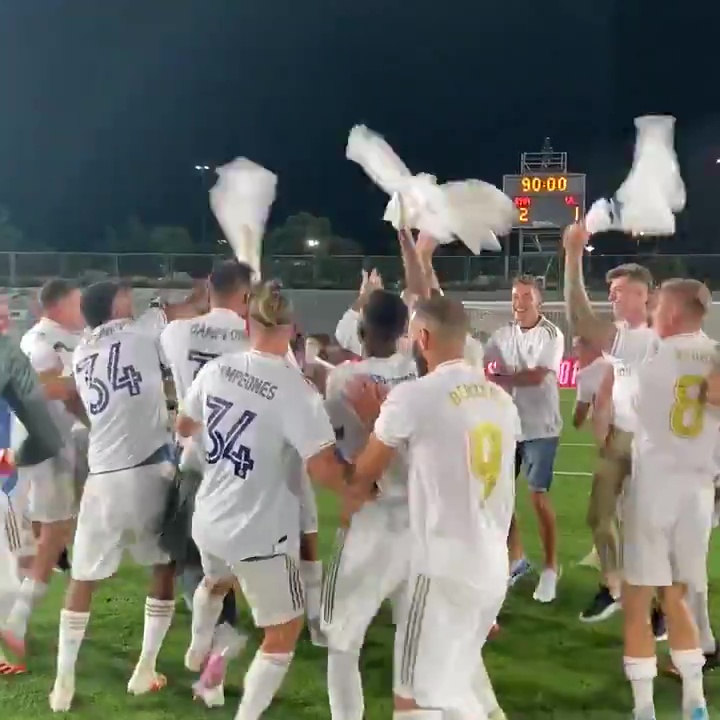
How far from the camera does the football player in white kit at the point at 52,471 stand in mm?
4902

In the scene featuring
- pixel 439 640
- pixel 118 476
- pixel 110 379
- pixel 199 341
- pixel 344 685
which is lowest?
pixel 344 685

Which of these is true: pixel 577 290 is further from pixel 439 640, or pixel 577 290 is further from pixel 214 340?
pixel 439 640

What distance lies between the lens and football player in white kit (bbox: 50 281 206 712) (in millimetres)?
4133

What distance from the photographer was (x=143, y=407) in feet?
14.1

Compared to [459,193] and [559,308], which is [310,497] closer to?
[459,193]

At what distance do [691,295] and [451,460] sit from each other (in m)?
1.44

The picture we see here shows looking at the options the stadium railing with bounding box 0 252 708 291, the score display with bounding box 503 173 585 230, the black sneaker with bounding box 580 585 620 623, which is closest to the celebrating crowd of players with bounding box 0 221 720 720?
the black sneaker with bounding box 580 585 620 623

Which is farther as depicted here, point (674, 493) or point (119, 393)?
point (119, 393)

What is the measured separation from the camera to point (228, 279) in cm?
427

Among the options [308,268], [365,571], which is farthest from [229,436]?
[308,268]

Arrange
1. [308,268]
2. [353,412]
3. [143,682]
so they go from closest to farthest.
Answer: [353,412], [143,682], [308,268]

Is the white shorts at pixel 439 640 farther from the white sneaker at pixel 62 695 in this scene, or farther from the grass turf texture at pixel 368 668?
the white sneaker at pixel 62 695

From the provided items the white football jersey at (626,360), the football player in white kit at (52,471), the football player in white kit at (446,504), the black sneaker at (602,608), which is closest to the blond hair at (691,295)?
the white football jersey at (626,360)

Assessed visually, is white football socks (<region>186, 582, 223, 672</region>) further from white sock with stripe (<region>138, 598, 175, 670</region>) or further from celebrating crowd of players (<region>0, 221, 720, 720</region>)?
white sock with stripe (<region>138, 598, 175, 670</region>)
